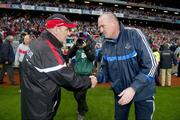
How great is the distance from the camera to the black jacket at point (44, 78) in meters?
3.99

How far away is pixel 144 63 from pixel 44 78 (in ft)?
4.56

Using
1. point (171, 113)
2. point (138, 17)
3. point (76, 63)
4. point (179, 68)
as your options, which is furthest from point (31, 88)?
point (138, 17)

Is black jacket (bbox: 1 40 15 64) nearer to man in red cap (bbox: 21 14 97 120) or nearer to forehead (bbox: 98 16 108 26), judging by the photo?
forehead (bbox: 98 16 108 26)

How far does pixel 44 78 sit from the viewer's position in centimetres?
401

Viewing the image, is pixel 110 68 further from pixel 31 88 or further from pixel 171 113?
pixel 171 113

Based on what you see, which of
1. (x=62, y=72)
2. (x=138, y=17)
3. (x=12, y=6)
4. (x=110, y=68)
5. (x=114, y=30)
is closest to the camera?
(x=62, y=72)

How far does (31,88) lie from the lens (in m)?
4.07

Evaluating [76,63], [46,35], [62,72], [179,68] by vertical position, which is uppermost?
[46,35]

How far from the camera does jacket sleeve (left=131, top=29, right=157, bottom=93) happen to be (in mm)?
4430

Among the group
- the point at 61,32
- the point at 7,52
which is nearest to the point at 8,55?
the point at 7,52

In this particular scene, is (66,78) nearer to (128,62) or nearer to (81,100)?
(128,62)

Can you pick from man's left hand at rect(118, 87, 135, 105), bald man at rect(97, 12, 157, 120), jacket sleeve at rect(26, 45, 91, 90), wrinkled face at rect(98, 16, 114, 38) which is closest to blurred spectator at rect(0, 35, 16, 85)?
bald man at rect(97, 12, 157, 120)

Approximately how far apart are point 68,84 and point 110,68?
111 cm

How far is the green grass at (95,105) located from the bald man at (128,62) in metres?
3.99
